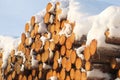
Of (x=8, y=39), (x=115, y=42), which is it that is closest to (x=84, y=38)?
(x=115, y=42)

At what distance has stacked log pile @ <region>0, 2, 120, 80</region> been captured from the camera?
5.18 m

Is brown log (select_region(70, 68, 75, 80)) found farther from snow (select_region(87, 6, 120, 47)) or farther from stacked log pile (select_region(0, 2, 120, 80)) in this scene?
snow (select_region(87, 6, 120, 47))

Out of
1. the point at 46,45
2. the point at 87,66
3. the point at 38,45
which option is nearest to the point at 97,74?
the point at 87,66

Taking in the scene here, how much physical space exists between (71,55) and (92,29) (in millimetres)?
591

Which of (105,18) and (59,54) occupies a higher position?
(105,18)

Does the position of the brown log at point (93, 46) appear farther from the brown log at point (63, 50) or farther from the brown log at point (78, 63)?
the brown log at point (63, 50)

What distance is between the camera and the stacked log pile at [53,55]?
5.18m

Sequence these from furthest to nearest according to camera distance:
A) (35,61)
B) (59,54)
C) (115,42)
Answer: (35,61)
(59,54)
(115,42)

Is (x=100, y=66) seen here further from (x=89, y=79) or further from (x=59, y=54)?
(x=59, y=54)

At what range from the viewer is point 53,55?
6.42m

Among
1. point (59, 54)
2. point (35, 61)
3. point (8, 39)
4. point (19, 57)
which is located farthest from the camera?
point (8, 39)

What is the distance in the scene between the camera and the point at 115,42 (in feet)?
16.6

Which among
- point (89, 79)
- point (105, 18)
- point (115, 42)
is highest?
point (105, 18)

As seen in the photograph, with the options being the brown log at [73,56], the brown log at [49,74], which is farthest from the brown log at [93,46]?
the brown log at [49,74]
